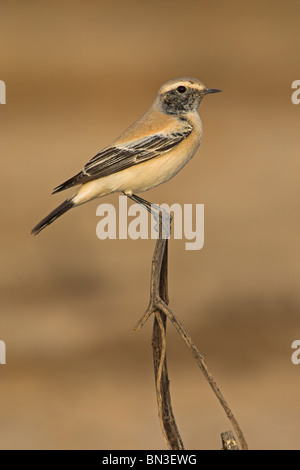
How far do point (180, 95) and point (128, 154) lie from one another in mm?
360

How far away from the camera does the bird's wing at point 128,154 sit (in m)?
2.30

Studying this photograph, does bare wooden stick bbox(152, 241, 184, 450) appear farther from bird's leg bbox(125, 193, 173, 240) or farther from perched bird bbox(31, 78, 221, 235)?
perched bird bbox(31, 78, 221, 235)

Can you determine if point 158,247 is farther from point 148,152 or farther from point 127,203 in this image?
point 127,203

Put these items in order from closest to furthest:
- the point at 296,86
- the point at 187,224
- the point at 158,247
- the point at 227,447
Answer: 1. the point at 227,447
2. the point at 158,247
3. the point at 187,224
4. the point at 296,86

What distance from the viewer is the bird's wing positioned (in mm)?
2299

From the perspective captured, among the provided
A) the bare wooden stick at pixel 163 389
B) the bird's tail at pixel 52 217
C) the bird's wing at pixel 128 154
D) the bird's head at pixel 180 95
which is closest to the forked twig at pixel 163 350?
the bare wooden stick at pixel 163 389

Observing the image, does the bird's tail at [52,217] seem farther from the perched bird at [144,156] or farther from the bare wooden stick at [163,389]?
the bare wooden stick at [163,389]

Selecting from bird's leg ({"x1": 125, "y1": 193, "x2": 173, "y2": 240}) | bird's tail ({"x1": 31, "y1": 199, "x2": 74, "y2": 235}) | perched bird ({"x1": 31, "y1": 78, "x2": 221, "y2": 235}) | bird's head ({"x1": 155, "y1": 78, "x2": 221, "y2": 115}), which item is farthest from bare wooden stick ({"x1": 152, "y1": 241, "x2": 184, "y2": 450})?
bird's head ({"x1": 155, "y1": 78, "x2": 221, "y2": 115})

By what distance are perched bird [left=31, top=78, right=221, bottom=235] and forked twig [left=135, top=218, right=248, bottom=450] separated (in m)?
0.61

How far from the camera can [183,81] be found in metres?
2.47

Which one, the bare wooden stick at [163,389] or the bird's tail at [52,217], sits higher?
the bird's tail at [52,217]

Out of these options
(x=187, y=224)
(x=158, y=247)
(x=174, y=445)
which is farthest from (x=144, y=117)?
(x=187, y=224)

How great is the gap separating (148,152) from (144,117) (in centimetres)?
24

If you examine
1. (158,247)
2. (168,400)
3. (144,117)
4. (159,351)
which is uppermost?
(144,117)
